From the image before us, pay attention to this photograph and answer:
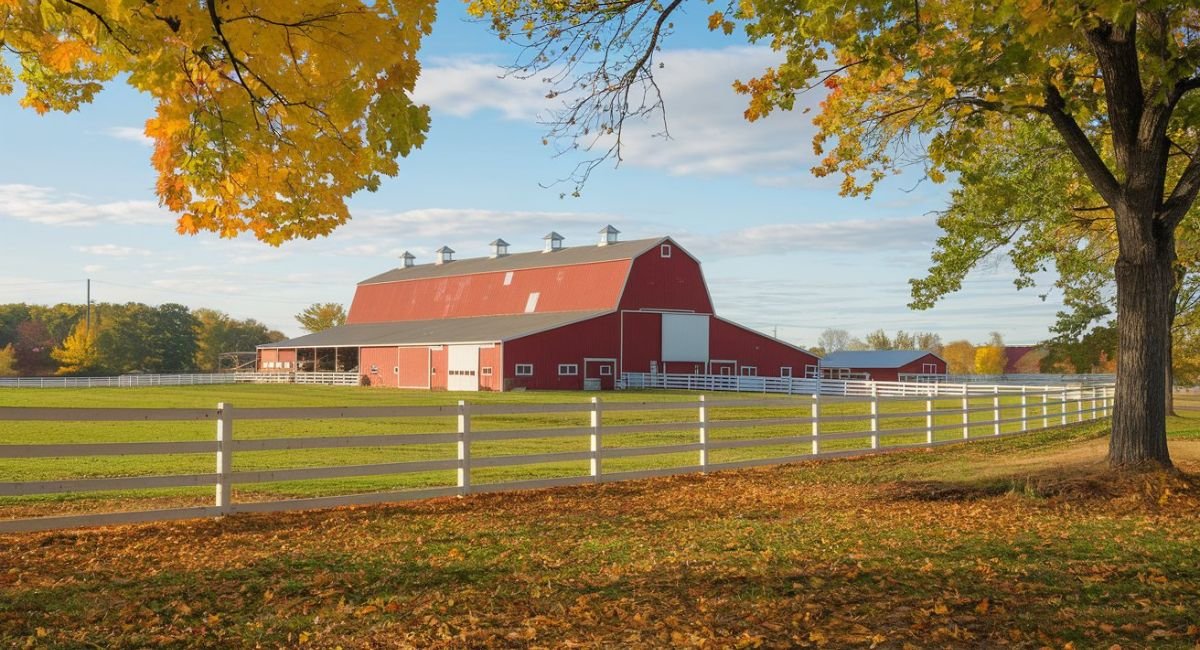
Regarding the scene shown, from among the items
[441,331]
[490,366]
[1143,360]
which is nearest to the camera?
[1143,360]

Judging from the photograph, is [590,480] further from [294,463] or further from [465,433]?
[294,463]

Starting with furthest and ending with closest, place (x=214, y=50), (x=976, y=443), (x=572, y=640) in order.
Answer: (x=976, y=443) → (x=214, y=50) → (x=572, y=640)

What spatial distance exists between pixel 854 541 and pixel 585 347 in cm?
4274

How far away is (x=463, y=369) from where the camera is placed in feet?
168

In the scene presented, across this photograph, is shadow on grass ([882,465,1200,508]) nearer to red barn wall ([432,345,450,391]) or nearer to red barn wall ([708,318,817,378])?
red barn wall ([432,345,450,391])

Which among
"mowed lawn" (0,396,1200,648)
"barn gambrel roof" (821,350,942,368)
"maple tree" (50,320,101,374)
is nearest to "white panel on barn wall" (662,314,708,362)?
"barn gambrel roof" (821,350,942,368)

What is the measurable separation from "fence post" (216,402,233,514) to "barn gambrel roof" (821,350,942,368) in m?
68.0

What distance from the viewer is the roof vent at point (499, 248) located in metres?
65.2

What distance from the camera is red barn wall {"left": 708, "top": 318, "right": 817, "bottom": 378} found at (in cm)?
5662

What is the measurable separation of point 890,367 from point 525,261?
98.3 ft

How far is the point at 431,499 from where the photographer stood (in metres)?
11.6

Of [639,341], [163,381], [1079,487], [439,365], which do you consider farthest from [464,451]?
[163,381]

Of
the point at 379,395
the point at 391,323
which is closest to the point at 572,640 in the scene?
the point at 379,395

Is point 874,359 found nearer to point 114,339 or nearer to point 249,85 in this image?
point 114,339
